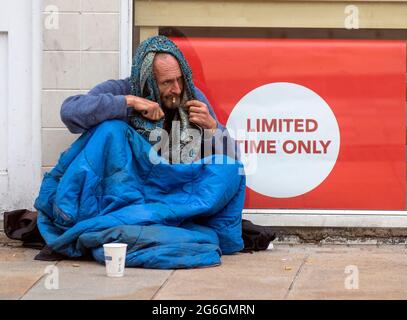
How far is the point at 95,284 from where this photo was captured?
5648 mm

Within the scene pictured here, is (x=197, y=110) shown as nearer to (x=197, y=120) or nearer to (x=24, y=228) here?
(x=197, y=120)

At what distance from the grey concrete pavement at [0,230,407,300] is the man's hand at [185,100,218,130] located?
0.79 metres

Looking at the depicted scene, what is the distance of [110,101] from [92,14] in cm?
84

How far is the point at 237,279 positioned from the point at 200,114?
1.20 meters

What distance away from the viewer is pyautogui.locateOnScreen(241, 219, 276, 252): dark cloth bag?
22.4 ft

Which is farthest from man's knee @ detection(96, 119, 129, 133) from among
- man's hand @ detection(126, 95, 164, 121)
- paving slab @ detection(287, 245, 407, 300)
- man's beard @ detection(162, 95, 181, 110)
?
paving slab @ detection(287, 245, 407, 300)

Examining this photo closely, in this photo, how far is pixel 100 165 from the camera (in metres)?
6.39

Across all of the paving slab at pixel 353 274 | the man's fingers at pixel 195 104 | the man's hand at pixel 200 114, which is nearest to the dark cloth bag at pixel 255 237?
the paving slab at pixel 353 274

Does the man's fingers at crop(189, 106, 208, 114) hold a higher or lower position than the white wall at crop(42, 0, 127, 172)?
lower

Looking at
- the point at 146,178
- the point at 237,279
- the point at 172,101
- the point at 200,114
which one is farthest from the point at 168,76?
the point at 237,279

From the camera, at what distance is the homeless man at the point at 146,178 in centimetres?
616

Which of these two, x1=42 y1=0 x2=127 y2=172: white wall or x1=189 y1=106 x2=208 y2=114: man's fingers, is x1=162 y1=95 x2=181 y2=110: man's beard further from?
x1=42 y1=0 x2=127 y2=172: white wall

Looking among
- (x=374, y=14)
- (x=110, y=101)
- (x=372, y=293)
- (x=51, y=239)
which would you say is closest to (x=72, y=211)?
(x=51, y=239)
